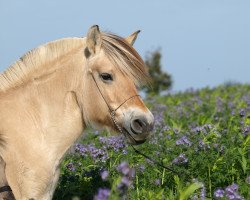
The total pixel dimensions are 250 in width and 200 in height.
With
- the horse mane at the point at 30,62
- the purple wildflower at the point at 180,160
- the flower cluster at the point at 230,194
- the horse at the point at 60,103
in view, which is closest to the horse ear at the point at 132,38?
the horse at the point at 60,103

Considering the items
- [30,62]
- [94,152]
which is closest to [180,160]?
[94,152]

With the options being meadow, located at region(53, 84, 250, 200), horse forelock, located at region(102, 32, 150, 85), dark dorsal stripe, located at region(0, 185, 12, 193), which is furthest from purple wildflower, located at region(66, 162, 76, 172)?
horse forelock, located at region(102, 32, 150, 85)

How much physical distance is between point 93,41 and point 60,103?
0.65 metres

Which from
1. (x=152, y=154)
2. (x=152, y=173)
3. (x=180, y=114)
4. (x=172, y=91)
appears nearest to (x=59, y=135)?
(x=152, y=173)

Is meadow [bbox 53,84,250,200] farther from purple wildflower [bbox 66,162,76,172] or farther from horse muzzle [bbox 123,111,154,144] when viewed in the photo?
horse muzzle [bbox 123,111,154,144]

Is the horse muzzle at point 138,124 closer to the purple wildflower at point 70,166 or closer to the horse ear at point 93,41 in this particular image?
the horse ear at point 93,41

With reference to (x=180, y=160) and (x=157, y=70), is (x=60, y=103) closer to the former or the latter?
(x=180, y=160)

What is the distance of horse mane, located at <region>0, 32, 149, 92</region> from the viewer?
5.71 m

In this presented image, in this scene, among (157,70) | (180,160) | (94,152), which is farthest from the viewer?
(157,70)

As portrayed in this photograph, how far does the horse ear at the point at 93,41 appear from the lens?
5.62 meters

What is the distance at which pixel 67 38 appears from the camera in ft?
19.3

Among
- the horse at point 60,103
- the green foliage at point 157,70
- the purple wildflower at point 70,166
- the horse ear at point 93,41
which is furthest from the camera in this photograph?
the green foliage at point 157,70

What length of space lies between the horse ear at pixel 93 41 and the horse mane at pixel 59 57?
3.0 inches

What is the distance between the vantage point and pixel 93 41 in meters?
5.67
